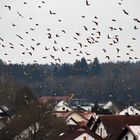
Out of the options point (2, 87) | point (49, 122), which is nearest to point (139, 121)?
point (49, 122)

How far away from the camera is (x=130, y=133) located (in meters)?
56.7

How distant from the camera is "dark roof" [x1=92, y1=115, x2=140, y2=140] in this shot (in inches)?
2472

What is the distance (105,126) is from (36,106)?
7.50 metres

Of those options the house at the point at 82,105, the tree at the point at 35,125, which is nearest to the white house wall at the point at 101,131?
the tree at the point at 35,125

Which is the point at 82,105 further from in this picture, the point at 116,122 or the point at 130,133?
the point at 130,133

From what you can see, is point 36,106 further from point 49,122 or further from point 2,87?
point 2,87

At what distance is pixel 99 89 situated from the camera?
190000 millimetres

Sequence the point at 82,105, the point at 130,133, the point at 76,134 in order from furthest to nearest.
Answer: the point at 82,105 → the point at 76,134 → the point at 130,133

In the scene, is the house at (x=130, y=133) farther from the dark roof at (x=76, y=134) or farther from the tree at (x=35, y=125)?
the dark roof at (x=76, y=134)

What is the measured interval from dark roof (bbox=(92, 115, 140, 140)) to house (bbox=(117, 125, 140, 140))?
320 centimetres

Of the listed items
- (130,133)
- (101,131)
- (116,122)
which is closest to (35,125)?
(130,133)

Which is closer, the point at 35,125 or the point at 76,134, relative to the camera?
the point at 35,125

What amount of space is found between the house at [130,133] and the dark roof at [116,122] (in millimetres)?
3202

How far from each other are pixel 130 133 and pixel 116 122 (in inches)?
327
